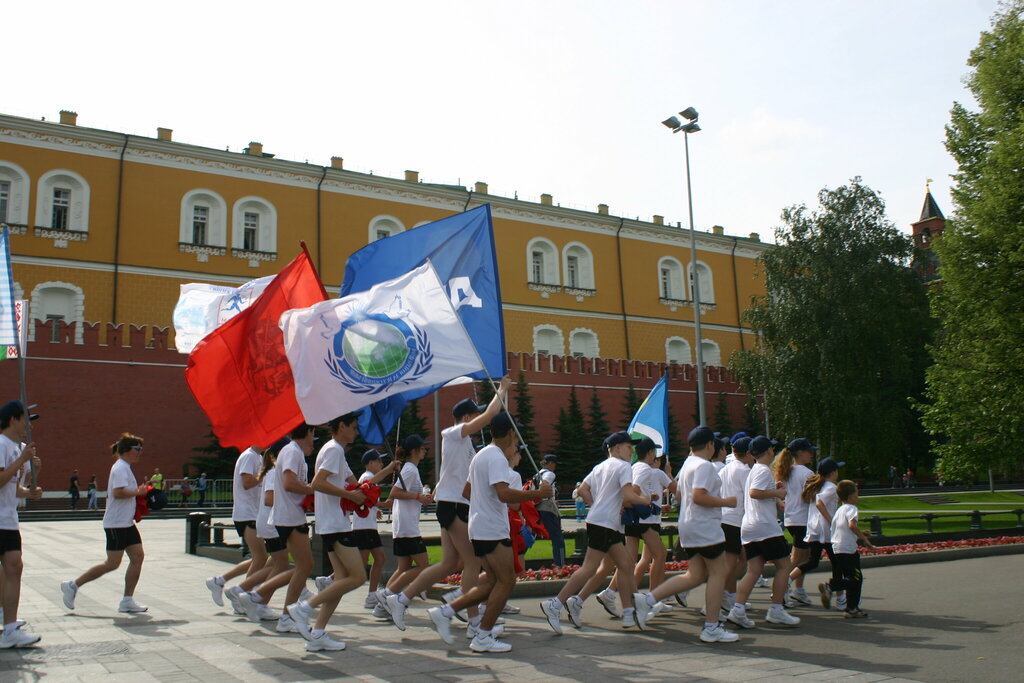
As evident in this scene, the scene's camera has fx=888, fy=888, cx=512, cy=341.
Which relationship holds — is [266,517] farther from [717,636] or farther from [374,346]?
[717,636]

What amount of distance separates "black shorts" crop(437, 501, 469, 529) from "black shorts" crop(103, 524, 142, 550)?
3.34 meters

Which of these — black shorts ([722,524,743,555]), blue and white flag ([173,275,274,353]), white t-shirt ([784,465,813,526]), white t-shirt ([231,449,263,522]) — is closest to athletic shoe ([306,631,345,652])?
white t-shirt ([231,449,263,522])

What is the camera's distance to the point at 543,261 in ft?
166

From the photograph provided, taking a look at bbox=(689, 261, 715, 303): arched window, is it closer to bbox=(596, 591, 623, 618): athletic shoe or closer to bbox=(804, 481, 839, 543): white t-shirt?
bbox=(804, 481, 839, 543): white t-shirt

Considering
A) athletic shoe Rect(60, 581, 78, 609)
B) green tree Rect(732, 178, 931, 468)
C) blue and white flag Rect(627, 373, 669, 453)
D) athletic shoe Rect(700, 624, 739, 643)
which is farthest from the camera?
green tree Rect(732, 178, 931, 468)

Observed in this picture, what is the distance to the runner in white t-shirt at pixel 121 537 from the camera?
353 inches

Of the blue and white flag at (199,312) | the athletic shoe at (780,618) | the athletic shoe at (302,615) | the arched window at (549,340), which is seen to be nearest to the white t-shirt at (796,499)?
the athletic shoe at (780,618)

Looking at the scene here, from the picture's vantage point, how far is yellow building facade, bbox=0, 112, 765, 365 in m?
38.0

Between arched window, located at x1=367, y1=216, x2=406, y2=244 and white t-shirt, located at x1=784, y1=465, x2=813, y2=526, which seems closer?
white t-shirt, located at x1=784, y1=465, x2=813, y2=526

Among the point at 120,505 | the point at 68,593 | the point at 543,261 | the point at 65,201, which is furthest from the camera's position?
the point at 543,261

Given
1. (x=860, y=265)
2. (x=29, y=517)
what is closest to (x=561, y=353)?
(x=860, y=265)

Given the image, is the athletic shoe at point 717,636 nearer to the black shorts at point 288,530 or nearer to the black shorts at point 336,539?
the black shorts at point 336,539

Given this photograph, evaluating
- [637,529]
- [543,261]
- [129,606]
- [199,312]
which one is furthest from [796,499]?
[543,261]

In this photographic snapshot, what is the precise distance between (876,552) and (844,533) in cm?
568
